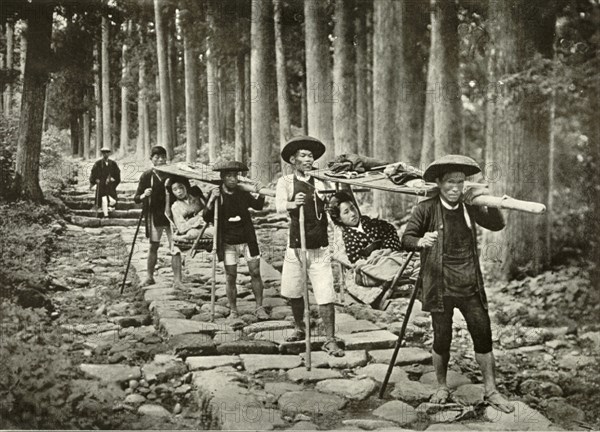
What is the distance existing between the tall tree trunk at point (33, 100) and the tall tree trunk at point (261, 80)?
8.63 feet

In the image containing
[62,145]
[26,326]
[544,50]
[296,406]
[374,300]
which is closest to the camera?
[296,406]

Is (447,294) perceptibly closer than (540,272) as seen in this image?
Yes

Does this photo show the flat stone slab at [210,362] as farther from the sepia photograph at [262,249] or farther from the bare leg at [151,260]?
the bare leg at [151,260]

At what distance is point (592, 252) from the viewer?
6.08 metres

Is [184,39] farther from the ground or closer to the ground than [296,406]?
farther from the ground

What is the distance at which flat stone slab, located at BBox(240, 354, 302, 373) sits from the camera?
4875 millimetres

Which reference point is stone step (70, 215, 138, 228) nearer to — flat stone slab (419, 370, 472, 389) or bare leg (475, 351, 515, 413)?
flat stone slab (419, 370, 472, 389)

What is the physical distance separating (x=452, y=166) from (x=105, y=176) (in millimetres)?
2989

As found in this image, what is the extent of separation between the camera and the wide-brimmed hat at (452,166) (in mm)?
4191

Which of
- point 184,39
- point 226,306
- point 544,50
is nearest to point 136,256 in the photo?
point 226,306

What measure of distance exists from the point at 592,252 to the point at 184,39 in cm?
436

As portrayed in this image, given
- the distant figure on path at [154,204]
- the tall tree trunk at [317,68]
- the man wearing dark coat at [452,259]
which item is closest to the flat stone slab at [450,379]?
the man wearing dark coat at [452,259]

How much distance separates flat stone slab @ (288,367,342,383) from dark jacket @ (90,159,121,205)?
2.27 m

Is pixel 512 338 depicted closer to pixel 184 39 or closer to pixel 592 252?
pixel 592 252
